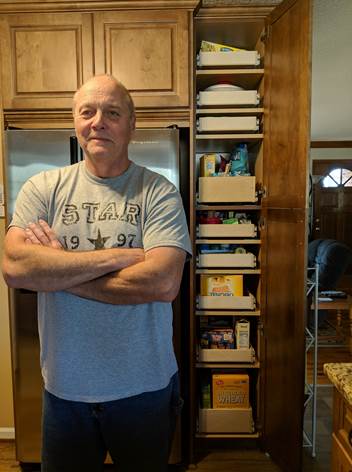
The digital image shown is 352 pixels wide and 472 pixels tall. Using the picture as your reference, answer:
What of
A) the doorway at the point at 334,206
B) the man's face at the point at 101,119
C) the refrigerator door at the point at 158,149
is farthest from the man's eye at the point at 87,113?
the doorway at the point at 334,206

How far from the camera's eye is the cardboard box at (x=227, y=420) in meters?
2.02

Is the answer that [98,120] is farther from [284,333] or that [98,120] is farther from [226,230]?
[284,333]

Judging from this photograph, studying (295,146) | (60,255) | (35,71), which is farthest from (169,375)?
(35,71)

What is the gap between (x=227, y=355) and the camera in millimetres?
1996

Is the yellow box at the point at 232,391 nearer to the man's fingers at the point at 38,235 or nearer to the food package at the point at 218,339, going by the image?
the food package at the point at 218,339

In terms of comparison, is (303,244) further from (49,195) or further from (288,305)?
(49,195)

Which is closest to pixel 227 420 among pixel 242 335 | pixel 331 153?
pixel 242 335

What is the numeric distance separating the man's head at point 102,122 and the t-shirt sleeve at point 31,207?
0.58 ft

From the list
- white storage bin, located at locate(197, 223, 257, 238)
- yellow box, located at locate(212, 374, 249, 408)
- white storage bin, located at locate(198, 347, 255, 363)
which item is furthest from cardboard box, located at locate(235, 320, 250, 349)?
white storage bin, located at locate(197, 223, 257, 238)

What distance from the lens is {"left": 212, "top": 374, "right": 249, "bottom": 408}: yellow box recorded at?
2.02 meters

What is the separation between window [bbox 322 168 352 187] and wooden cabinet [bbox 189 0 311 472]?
5796mm

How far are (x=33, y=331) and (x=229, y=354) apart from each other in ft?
3.31

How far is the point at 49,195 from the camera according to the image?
1.14 meters

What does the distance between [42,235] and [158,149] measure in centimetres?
85
